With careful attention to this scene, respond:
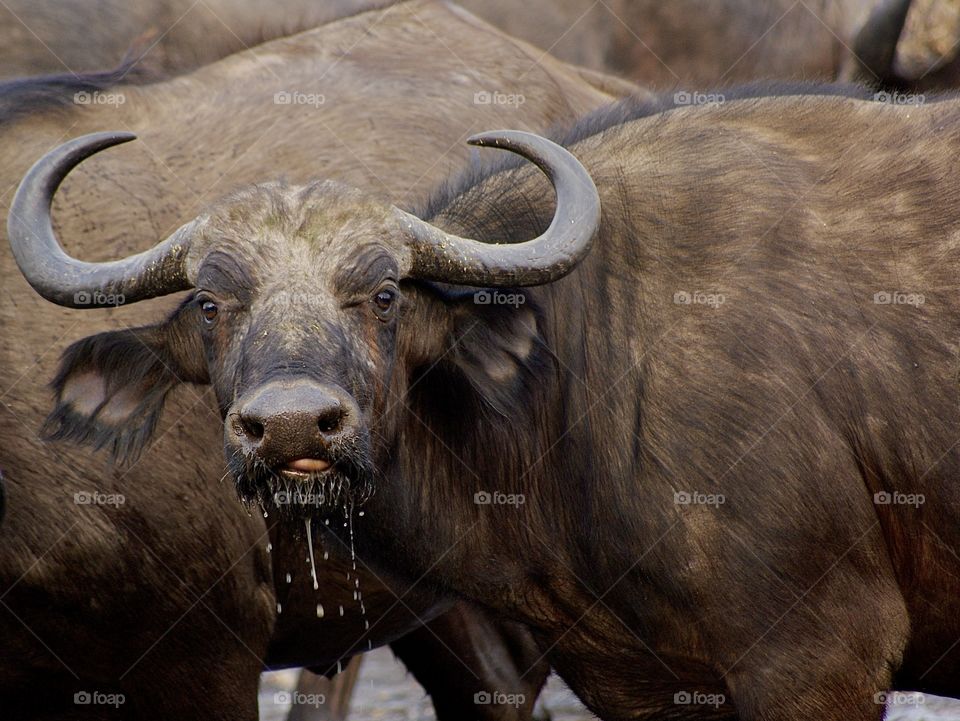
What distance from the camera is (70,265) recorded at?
6.17m

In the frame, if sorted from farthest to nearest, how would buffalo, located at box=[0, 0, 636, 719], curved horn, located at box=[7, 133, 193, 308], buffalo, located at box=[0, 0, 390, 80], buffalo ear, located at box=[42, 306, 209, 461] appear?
buffalo, located at box=[0, 0, 390, 80]
buffalo, located at box=[0, 0, 636, 719]
buffalo ear, located at box=[42, 306, 209, 461]
curved horn, located at box=[7, 133, 193, 308]

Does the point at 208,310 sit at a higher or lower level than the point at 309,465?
higher

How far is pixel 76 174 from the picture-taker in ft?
25.4

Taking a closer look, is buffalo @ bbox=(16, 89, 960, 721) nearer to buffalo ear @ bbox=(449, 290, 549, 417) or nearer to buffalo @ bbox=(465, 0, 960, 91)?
buffalo ear @ bbox=(449, 290, 549, 417)

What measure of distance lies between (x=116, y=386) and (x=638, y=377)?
6.90 feet

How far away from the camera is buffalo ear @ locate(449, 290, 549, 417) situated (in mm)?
6199

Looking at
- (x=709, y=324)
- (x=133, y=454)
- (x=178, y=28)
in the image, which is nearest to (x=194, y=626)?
(x=133, y=454)

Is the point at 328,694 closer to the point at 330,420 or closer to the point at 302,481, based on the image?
the point at 302,481

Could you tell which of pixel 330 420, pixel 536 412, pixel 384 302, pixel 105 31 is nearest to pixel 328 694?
pixel 536 412

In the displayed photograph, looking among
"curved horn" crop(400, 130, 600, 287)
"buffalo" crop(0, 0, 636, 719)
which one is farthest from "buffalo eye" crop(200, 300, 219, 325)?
"curved horn" crop(400, 130, 600, 287)

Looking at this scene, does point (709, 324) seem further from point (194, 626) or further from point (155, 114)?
point (155, 114)

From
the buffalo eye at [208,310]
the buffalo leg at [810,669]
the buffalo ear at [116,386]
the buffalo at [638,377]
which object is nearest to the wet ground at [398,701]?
the buffalo at [638,377]

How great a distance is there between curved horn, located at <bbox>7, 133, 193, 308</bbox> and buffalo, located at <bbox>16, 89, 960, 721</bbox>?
0.01m

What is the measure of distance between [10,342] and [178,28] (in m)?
4.53
